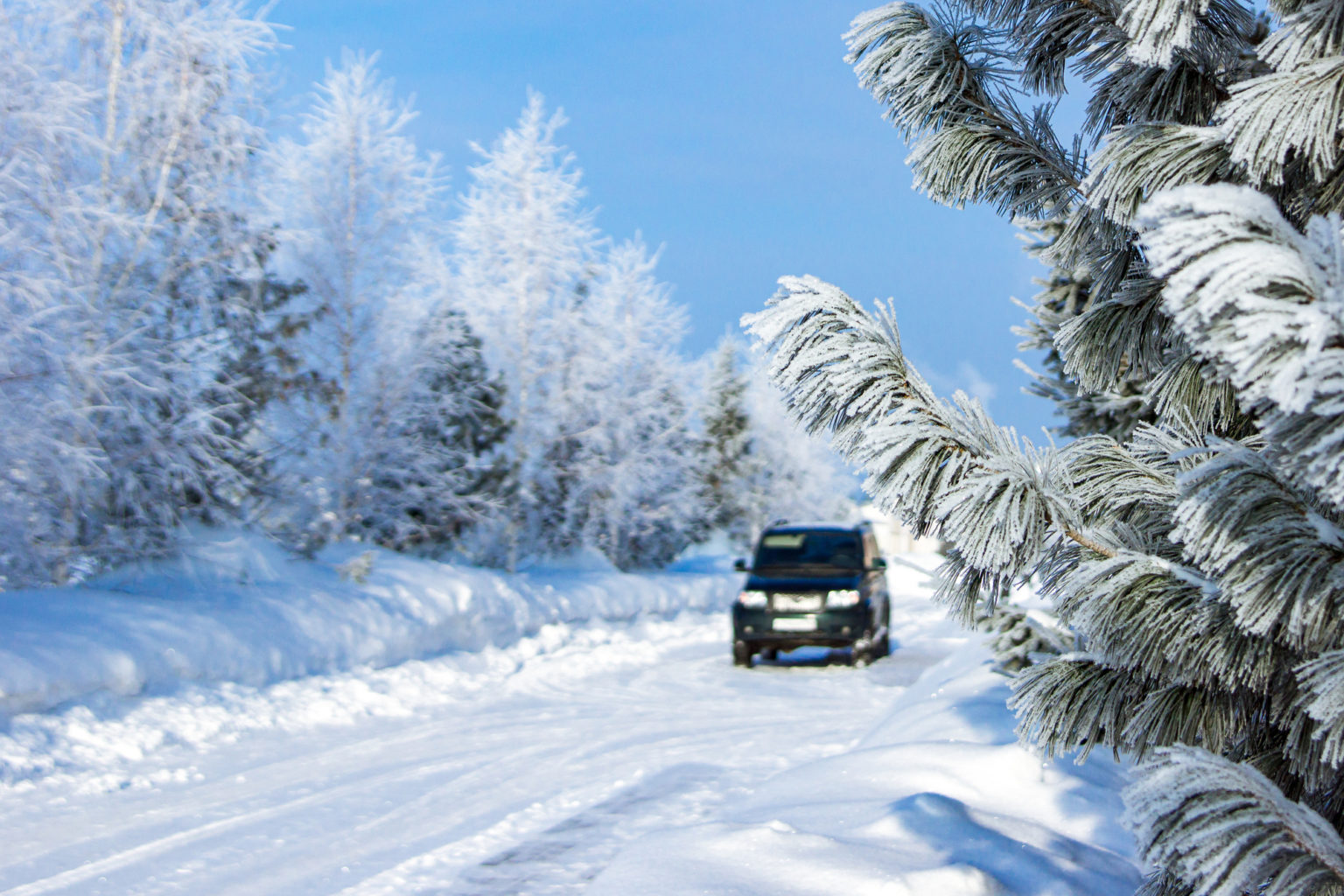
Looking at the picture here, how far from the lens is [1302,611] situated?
1836 mm

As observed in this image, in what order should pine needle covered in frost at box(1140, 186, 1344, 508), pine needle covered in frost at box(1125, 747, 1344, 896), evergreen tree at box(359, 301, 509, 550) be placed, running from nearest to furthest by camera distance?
pine needle covered in frost at box(1140, 186, 1344, 508) < pine needle covered in frost at box(1125, 747, 1344, 896) < evergreen tree at box(359, 301, 509, 550)

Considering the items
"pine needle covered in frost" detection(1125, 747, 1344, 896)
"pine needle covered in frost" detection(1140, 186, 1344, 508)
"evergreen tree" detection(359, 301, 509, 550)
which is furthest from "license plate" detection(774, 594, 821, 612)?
"pine needle covered in frost" detection(1140, 186, 1344, 508)

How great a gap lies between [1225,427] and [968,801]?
3.49m

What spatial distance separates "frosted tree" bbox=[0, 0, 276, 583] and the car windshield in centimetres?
784

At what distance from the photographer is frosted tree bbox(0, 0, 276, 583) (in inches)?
370

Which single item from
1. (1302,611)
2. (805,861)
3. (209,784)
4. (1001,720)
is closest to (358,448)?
(209,784)

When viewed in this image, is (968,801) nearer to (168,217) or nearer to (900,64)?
(900,64)

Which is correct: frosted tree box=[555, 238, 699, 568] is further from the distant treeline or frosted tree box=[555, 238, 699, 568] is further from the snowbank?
the snowbank

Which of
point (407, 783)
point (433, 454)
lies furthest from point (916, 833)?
point (433, 454)

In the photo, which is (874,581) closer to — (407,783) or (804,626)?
(804,626)

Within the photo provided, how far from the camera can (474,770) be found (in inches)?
291

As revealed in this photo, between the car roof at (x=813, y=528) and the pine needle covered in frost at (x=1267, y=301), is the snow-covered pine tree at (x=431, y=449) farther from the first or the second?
the pine needle covered in frost at (x=1267, y=301)

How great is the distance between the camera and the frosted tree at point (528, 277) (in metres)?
26.3

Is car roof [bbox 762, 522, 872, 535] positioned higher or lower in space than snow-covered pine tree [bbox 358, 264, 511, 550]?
lower
